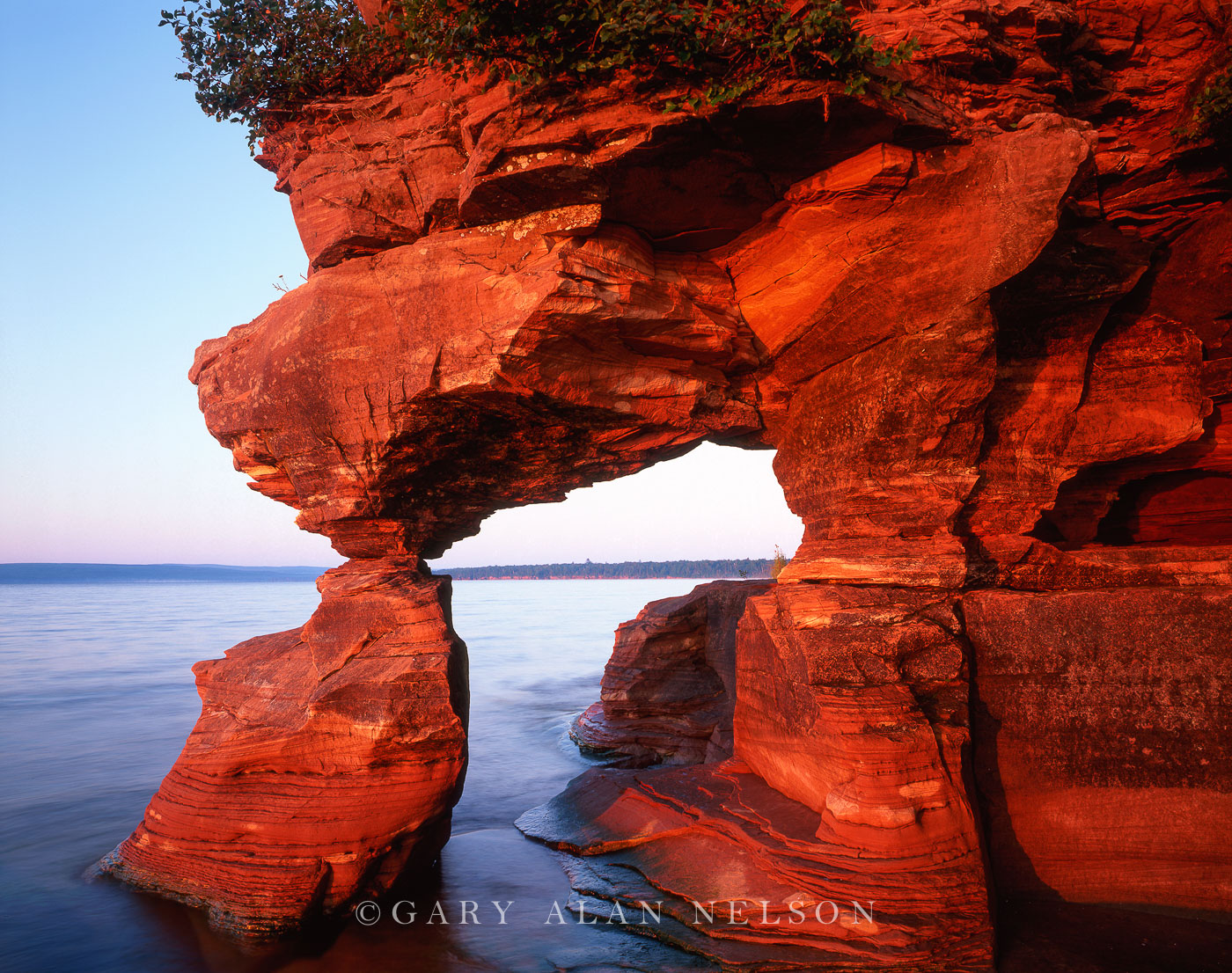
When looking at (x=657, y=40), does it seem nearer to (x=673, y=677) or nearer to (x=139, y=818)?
(x=673, y=677)

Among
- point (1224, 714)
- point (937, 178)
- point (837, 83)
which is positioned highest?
point (837, 83)

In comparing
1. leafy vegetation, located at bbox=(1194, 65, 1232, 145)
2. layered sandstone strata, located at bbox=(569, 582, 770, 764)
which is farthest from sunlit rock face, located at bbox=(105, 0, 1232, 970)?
layered sandstone strata, located at bbox=(569, 582, 770, 764)

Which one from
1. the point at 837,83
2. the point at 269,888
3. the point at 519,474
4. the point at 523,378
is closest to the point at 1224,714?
the point at 837,83

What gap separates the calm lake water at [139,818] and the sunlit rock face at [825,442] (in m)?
Result: 0.47

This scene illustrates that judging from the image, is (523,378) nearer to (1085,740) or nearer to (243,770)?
(243,770)

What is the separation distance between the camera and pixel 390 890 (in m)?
7.44

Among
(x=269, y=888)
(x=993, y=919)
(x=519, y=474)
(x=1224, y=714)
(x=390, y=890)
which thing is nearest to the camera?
(x=993, y=919)

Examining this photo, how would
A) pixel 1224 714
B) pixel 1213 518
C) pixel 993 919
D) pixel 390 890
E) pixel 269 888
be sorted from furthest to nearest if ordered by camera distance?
pixel 1213 518 < pixel 390 890 < pixel 269 888 < pixel 1224 714 < pixel 993 919

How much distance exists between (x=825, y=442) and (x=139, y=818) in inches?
525

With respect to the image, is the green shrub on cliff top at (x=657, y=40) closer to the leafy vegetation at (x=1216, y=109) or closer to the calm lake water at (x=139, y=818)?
the leafy vegetation at (x=1216, y=109)

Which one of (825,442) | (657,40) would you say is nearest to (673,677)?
(825,442)

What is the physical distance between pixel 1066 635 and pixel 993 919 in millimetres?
2730

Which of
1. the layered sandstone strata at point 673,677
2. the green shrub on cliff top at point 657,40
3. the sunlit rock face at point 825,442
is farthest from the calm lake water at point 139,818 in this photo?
the green shrub on cliff top at point 657,40

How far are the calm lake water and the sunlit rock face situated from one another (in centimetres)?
47
